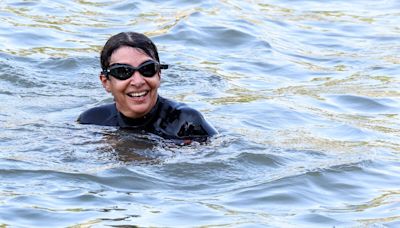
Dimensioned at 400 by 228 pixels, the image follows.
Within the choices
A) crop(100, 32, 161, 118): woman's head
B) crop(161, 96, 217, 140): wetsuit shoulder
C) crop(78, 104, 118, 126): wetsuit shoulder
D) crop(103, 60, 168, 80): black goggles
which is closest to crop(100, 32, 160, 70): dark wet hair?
crop(100, 32, 161, 118): woman's head

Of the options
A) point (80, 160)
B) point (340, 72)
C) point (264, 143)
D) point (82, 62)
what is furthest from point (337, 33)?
point (80, 160)

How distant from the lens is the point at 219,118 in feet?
31.9

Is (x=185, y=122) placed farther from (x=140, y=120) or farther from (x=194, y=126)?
(x=140, y=120)

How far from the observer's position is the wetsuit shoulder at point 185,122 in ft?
27.6

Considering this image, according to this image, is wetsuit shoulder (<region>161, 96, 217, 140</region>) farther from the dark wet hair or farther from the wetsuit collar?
the dark wet hair

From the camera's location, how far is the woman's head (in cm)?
817

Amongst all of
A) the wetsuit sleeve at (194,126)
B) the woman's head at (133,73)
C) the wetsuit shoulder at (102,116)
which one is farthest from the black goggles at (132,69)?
the wetsuit shoulder at (102,116)

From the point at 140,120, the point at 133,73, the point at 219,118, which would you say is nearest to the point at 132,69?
the point at 133,73

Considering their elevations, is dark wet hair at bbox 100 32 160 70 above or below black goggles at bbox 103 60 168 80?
above

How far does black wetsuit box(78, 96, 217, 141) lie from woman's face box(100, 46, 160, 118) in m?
0.10

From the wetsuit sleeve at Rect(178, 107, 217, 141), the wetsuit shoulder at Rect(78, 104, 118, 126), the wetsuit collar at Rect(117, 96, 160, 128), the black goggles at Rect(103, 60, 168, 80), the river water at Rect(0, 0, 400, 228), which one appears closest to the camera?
the river water at Rect(0, 0, 400, 228)

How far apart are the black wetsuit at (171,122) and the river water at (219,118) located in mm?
124

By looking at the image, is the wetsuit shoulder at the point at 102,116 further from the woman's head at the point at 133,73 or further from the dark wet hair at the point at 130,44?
the dark wet hair at the point at 130,44

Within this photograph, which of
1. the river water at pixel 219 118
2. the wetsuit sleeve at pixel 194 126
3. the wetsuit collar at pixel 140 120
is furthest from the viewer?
the wetsuit collar at pixel 140 120
